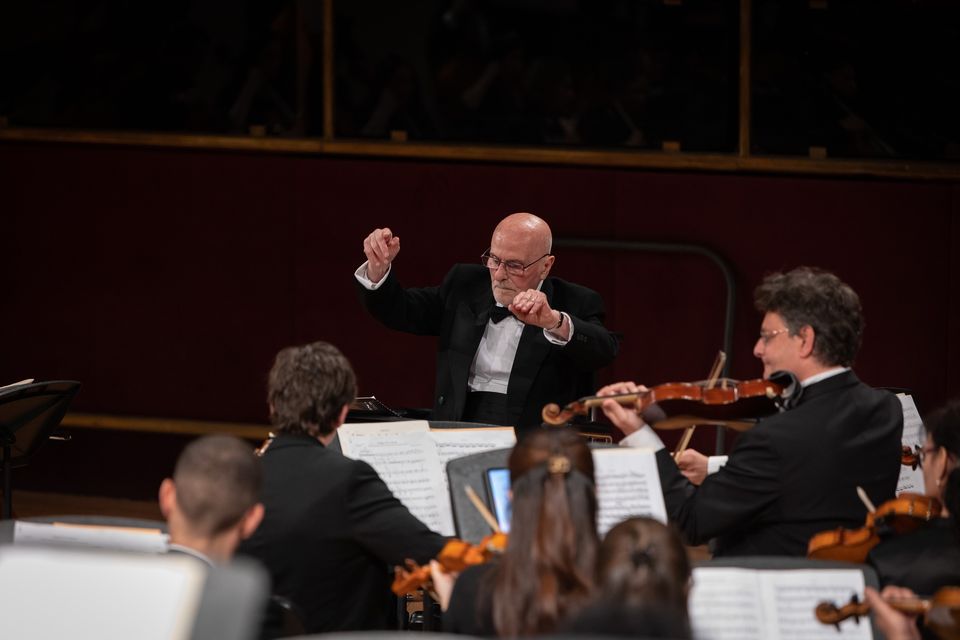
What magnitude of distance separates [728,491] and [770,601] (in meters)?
0.60

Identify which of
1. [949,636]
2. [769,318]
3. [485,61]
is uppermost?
[485,61]

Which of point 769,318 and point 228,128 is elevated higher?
point 228,128

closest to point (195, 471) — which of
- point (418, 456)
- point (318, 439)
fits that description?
point (318, 439)

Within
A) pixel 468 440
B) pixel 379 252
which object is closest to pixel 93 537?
pixel 468 440

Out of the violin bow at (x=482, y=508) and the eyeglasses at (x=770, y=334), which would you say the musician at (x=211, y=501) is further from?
the eyeglasses at (x=770, y=334)

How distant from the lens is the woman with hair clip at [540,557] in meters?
2.51

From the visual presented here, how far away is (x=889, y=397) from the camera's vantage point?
359 cm

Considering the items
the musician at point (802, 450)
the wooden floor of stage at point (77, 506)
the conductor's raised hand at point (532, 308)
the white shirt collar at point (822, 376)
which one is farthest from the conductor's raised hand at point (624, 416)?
the wooden floor of stage at point (77, 506)

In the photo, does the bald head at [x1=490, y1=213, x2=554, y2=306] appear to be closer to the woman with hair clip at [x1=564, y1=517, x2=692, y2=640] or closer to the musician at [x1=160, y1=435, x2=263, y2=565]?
the musician at [x1=160, y1=435, x2=263, y2=565]

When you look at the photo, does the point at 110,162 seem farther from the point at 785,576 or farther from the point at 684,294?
the point at 785,576

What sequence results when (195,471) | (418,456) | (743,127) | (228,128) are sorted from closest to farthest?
(195,471) → (418,456) → (743,127) → (228,128)

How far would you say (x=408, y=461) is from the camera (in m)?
3.56

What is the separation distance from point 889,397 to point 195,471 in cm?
184

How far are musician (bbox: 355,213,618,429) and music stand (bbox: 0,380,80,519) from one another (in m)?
1.09
